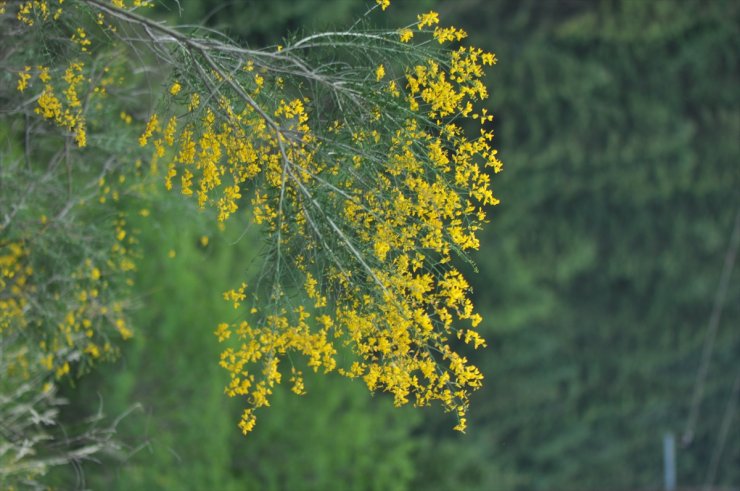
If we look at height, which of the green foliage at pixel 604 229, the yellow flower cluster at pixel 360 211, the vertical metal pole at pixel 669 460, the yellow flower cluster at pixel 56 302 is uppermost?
the green foliage at pixel 604 229

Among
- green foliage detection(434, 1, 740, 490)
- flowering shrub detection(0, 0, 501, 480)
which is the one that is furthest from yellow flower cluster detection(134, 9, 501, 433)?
green foliage detection(434, 1, 740, 490)

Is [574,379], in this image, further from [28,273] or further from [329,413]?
[28,273]

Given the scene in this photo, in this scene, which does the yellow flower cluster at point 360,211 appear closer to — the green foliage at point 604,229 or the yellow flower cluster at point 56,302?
the yellow flower cluster at point 56,302

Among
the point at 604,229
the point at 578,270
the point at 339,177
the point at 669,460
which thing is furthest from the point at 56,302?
the point at 669,460

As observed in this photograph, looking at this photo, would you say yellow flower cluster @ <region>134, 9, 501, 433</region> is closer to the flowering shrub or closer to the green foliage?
the flowering shrub

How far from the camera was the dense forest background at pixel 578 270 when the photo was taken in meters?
17.8

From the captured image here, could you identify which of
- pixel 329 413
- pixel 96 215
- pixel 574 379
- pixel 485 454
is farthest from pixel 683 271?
pixel 96 215

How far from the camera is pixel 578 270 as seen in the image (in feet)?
64.9

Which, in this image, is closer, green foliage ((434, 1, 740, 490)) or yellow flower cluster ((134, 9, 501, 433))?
yellow flower cluster ((134, 9, 501, 433))

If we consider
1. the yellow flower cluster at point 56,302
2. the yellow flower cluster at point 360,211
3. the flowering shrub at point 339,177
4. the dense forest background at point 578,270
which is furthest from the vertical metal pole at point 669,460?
the yellow flower cluster at point 360,211

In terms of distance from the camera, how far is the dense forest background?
17.8m

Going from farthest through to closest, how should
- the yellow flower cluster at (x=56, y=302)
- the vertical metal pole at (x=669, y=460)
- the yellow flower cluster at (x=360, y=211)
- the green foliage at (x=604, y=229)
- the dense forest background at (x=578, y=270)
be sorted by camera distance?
1. the vertical metal pole at (x=669, y=460)
2. the green foliage at (x=604, y=229)
3. the dense forest background at (x=578, y=270)
4. the yellow flower cluster at (x=56, y=302)
5. the yellow flower cluster at (x=360, y=211)

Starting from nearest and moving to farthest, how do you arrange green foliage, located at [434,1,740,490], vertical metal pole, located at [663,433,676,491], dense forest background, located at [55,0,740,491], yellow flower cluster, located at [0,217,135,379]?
1. yellow flower cluster, located at [0,217,135,379]
2. dense forest background, located at [55,0,740,491]
3. green foliage, located at [434,1,740,490]
4. vertical metal pole, located at [663,433,676,491]

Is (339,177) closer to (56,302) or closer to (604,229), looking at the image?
(56,302)
